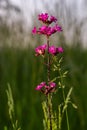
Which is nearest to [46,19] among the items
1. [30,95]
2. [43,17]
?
[43,17]

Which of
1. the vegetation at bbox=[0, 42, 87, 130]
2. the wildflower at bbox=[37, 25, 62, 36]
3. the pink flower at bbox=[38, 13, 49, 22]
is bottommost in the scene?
the vegetation at bbox=[0, 42, 87, 130]

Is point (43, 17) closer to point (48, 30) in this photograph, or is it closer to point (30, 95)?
point (48, 30)

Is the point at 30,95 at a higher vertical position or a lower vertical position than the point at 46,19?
lower

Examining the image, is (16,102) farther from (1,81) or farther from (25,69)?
(25,69)

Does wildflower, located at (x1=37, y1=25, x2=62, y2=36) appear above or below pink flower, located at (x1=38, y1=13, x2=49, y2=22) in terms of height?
below

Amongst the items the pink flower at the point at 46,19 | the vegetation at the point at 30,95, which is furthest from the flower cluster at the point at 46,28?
the vegetation at the point at 30,95

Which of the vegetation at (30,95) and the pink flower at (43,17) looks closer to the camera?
the pink flower at (43,17)

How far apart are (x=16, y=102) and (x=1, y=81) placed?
0.41 meters

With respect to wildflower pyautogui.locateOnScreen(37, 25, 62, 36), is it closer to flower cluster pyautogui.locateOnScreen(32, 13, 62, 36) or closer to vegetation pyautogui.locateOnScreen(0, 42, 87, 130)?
flower cluster pyautogui.locateOnScreen(32, 13, 62, 36)

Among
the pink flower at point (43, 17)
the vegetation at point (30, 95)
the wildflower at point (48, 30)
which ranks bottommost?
the vegetation at point (30, 95)

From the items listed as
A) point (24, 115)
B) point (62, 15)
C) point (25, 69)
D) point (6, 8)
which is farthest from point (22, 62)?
point (24, 115)

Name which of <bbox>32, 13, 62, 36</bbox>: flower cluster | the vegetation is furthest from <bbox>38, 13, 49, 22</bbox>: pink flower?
the vegetation

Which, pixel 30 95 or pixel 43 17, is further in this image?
pixel 30 95

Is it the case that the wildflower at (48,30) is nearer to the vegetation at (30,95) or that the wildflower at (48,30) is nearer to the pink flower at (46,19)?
the pink flower at (46,19)
